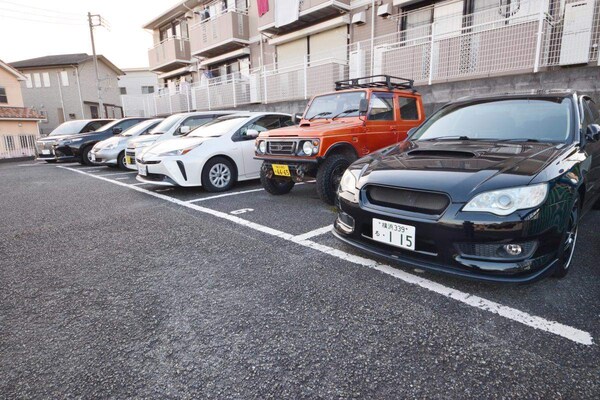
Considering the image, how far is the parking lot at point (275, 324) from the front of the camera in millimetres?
1581

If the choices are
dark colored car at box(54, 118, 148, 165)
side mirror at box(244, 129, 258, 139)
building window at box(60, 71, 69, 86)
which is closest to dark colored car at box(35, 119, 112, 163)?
dark colored car at box(54, 118, 148, 165)

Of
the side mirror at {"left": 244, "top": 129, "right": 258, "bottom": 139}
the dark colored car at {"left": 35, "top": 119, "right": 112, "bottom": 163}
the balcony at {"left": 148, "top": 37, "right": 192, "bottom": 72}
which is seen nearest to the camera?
the side mirror at {"left": 244, "top": 129, "right": 258, "bottom": 139}

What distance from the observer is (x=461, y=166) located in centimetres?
240

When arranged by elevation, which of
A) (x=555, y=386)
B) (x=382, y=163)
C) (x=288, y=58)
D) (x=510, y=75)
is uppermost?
(x=288, y=58)

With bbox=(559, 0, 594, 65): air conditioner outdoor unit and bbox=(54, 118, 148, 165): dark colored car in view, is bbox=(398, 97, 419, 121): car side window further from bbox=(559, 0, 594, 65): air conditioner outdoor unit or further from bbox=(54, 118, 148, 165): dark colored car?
bbox=(54, 118, 148, 165): dark colored car

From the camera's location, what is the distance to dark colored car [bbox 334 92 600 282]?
6.82 ft

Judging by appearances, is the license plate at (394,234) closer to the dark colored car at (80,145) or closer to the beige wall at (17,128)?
the dark colored car at (80,145)

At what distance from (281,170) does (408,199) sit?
8.53ft

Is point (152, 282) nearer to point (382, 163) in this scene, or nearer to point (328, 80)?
point (382, 163)

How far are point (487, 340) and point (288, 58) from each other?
13.7 metres

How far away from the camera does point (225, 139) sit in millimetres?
5898

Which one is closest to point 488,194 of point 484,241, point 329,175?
point 484,241

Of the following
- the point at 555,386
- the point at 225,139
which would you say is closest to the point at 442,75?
the point at 225,139

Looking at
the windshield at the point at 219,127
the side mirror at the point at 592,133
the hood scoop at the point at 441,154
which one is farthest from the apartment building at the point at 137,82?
the side mirror at the point at 592,133
